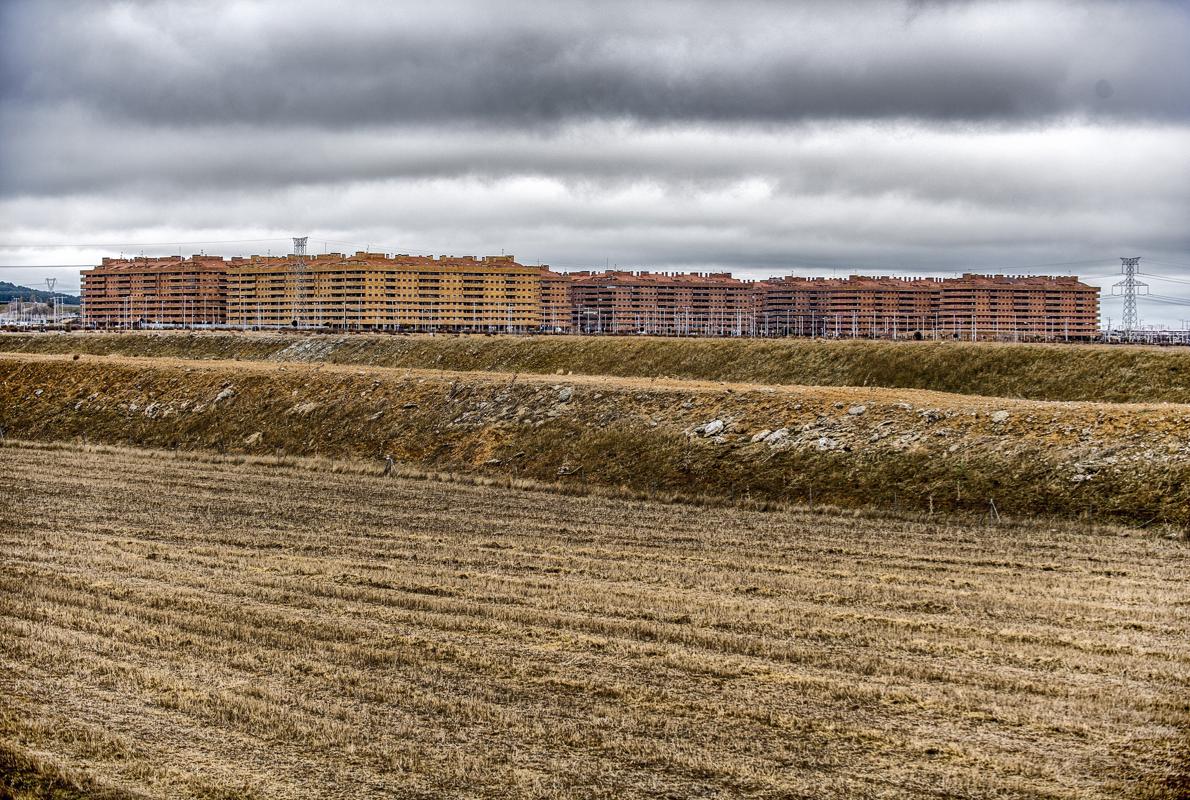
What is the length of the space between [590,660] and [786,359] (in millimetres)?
75942

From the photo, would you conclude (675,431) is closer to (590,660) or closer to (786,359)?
(590,660)

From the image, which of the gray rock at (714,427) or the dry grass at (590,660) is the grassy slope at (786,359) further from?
the dry grass at (590,660)

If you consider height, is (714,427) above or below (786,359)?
below

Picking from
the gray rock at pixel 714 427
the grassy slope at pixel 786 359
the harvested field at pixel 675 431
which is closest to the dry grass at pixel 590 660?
the harvested field at pixel 675 431

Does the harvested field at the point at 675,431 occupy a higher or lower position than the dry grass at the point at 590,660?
higher

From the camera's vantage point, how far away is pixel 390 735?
1736 centimetres

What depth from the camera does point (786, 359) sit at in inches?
3750

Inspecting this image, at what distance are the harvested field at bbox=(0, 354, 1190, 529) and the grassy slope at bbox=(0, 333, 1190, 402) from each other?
21.6 meters

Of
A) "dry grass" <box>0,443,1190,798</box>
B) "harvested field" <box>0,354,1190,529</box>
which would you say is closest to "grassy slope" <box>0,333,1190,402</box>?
"harvested field" <box>0,354,1190,529</box>

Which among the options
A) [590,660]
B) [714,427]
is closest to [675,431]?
[714,427]

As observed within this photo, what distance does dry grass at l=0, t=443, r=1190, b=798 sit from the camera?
16125mm

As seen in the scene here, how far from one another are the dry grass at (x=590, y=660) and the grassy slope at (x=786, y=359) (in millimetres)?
41227

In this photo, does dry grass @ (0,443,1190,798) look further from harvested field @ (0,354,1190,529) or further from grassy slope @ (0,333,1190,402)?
grassy slope @ (0,333,1190,402)

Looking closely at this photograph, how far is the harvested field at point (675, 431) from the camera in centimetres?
4291
